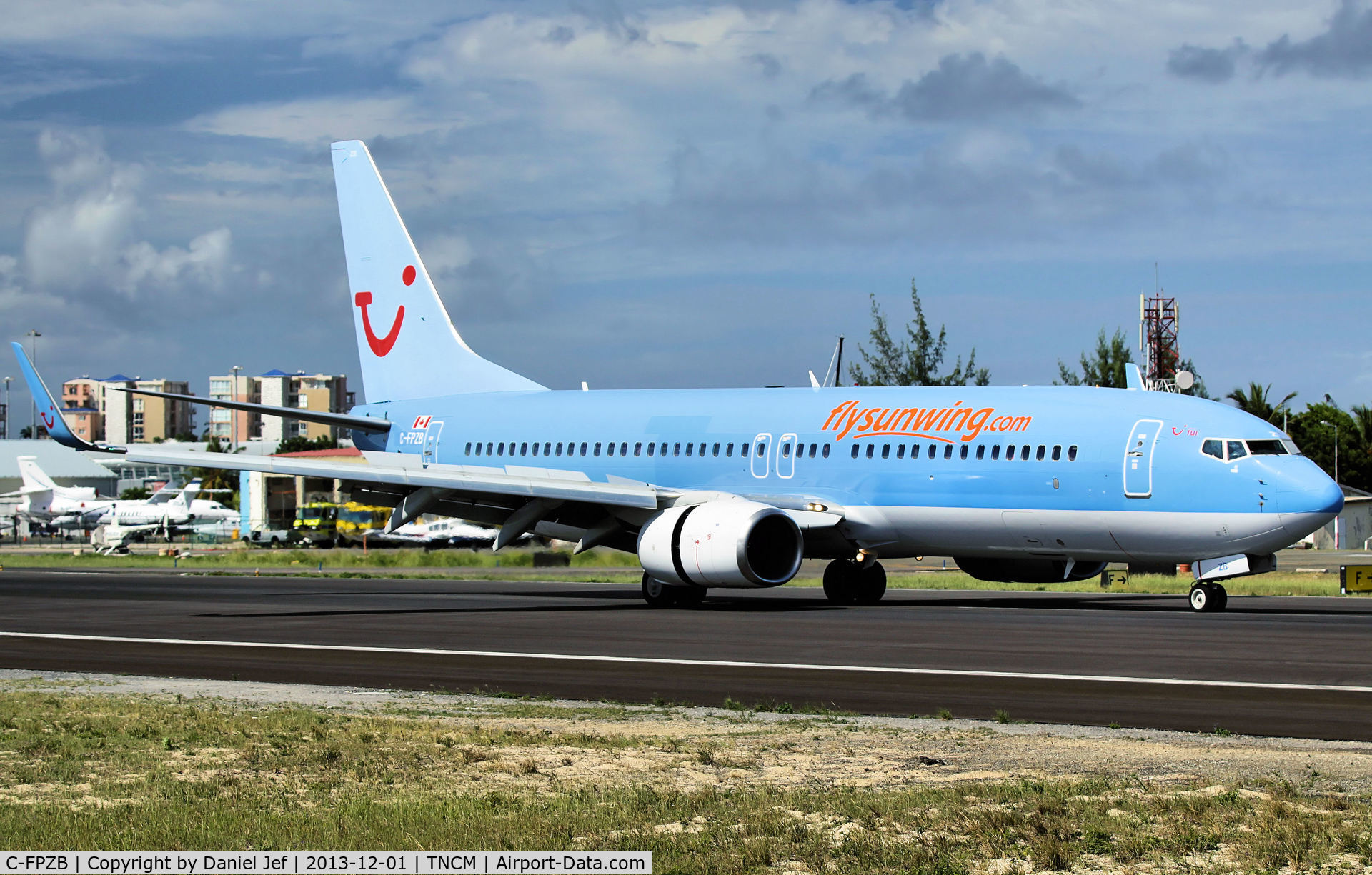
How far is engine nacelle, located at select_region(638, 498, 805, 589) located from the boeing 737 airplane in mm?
42

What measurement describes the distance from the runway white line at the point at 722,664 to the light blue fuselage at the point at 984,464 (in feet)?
33.9

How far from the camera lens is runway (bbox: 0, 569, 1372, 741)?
15.1 m

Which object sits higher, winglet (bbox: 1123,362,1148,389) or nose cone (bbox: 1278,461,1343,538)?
winglet (bbox: 1123,362,1148,389)

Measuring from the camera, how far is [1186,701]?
48.3 ft

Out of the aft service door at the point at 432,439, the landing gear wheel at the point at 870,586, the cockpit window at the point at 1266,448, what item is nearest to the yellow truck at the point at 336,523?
the aft service door at the point at 432,439

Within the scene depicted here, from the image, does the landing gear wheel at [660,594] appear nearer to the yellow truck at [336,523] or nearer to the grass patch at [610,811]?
the grass patch at [610,811]

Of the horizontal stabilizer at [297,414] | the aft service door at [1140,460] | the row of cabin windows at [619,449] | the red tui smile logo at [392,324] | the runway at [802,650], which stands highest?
the red tui smile logo at [392,324]

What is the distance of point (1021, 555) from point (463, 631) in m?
10.7

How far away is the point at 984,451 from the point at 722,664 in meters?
11.2

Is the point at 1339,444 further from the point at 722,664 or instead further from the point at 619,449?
the point at 722,664

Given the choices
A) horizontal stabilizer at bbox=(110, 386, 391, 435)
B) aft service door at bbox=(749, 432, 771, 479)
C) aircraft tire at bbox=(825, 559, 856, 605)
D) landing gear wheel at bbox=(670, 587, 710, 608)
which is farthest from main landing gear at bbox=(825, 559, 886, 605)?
horizontal stabilizer at bbox=(110, 386, 391, 435)

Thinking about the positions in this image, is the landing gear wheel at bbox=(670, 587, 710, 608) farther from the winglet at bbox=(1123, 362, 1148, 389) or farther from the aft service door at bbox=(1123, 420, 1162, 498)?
the winglet at bbox=(1123, 362, 1148, 389)

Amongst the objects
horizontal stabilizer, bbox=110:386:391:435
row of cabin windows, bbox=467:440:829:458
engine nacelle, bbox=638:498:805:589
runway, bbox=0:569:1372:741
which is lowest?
runway, bbox=0:569:1372:741

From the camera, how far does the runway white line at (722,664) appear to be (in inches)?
626
